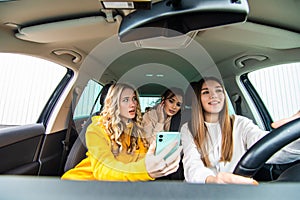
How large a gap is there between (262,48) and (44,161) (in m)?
1.50

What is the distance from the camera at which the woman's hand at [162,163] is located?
83 centimetres

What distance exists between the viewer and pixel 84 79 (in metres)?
1.51

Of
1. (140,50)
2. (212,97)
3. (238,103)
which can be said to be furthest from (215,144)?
(140,50)

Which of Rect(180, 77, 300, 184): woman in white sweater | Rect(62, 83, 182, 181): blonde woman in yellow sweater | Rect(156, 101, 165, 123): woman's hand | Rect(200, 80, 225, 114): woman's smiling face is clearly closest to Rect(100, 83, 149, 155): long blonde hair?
Rect(62, 83, 182, 181): blonde woman in yellow sweater

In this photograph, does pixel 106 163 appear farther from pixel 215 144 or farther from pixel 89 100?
pixel 89 100

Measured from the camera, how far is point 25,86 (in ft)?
4.60

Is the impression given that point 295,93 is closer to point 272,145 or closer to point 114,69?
point 272,145

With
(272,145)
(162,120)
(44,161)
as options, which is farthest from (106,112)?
(272,145)

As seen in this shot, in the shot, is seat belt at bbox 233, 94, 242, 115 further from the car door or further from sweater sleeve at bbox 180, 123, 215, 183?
the car door

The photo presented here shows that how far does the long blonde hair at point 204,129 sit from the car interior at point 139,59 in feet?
0.50

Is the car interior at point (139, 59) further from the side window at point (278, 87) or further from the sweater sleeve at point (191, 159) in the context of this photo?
the sweater sleeve at point (191, 159)

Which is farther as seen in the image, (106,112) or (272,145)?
(106,112)

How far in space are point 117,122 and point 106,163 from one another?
0.26 meters

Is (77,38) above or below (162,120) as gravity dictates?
above
